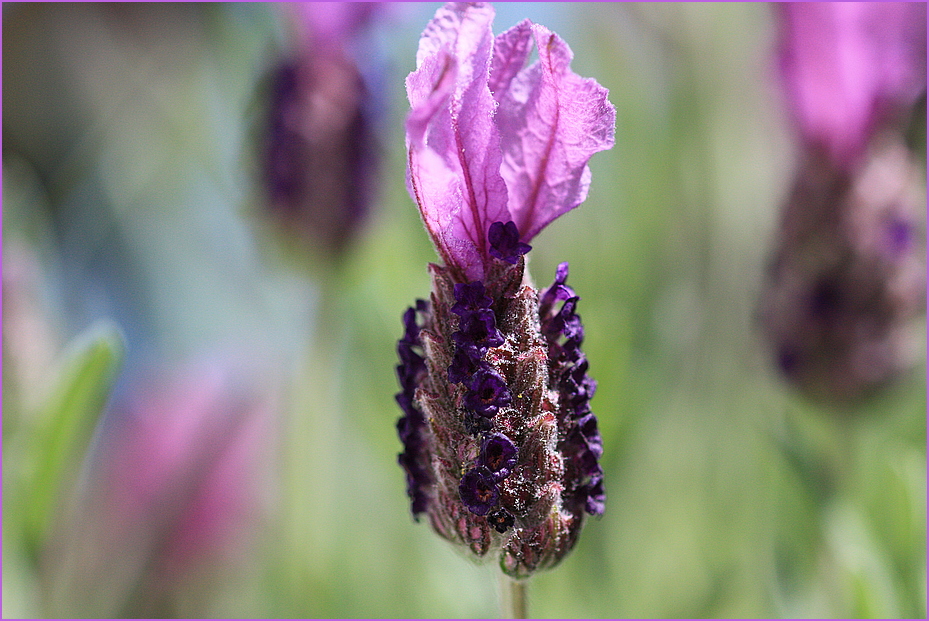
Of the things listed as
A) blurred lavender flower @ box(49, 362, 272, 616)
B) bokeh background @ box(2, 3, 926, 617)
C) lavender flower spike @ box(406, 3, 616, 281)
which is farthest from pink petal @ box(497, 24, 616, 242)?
blurred lavender flower @ box(49, 362, 272, 616)

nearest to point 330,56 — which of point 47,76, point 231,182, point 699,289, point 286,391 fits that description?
point 231,182

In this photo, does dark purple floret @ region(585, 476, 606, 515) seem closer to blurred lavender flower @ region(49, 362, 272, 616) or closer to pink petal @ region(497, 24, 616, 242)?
pink petal @ region(497, 24, 616, 242)

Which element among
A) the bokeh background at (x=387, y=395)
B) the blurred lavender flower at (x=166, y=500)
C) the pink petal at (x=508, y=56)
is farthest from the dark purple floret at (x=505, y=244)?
the blurred lavender flower at (x=166, y=500)

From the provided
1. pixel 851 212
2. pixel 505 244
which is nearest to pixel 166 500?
pixel 505 244

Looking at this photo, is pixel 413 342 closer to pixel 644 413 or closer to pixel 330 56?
pixel 644 413

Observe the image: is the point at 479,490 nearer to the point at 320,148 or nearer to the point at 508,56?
the point at 508,56

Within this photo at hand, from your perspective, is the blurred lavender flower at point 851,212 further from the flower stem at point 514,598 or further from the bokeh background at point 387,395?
the flower stem at point 514,598
